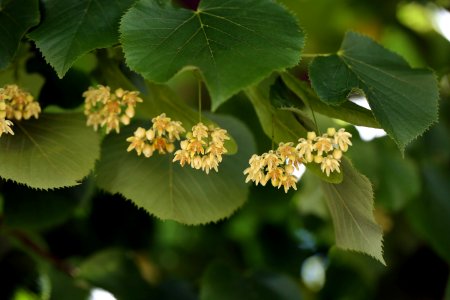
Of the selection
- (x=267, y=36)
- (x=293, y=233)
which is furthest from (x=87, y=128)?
(x=293, y=233)

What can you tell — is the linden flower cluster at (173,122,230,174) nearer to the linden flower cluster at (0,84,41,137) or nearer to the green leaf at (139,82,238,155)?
the green leaf at (139,82,238,155)

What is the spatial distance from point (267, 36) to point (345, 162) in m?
0.16

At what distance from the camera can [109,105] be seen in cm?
82

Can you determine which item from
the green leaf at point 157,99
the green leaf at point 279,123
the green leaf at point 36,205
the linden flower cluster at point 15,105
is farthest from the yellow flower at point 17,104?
the green leaf at point 36,205

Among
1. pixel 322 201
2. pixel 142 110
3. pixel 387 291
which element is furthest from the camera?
pixel 387 291

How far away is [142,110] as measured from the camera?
935mm

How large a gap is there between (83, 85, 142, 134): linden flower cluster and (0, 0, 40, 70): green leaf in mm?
108

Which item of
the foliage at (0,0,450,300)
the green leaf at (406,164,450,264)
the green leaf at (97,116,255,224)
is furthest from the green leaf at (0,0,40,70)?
the green leaf at (406,164,450,264)

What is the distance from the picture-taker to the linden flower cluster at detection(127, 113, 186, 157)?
0.76 meters

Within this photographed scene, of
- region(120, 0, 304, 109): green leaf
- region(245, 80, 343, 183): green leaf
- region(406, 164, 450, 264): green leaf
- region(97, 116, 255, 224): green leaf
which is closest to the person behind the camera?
region(120, 0, 304, 109): green leaf

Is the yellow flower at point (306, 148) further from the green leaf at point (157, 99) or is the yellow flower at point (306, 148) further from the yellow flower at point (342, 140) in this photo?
the green leaf at point (157, 99)

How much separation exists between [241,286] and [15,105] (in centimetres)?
58

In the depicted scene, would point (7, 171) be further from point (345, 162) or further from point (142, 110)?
point (345, 162)

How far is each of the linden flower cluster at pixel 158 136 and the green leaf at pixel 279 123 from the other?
0.10 m
